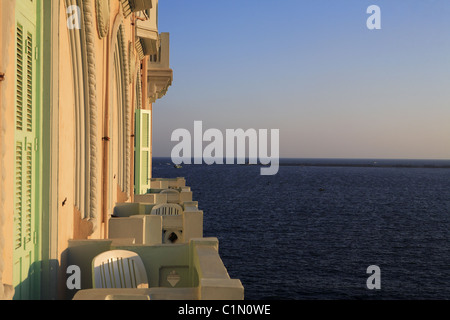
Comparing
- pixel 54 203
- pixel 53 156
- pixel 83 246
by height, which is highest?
pixel 53 156

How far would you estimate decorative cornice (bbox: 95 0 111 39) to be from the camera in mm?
5859

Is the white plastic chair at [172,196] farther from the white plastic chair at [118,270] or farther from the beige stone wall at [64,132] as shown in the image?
the white plastic chair at [118,270]

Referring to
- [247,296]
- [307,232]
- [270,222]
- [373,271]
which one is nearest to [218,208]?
[270,222]

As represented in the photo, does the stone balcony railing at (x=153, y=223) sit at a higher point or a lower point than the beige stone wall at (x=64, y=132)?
lower

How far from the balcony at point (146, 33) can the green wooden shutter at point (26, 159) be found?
726 cm

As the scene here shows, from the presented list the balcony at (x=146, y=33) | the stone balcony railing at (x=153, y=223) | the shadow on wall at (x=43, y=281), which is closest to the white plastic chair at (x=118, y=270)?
the shadow on wall at (x=43, y=281)

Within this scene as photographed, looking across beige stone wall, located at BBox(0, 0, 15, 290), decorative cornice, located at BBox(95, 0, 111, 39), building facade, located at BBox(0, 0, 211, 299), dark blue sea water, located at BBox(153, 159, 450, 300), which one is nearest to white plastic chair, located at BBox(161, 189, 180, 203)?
building facade, located at BBox(0, 0, 211, 299)

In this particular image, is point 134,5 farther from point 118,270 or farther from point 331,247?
point 331,247

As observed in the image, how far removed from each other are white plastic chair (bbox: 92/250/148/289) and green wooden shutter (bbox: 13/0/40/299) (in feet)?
1.72

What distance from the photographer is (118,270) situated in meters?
4.55

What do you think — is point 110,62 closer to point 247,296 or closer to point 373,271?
point 247,296

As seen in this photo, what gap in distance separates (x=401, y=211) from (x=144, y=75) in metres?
52.9

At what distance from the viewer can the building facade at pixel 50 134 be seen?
334cm

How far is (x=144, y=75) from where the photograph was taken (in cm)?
1381
